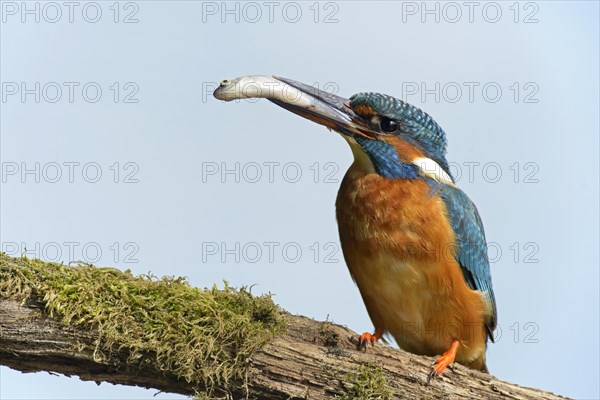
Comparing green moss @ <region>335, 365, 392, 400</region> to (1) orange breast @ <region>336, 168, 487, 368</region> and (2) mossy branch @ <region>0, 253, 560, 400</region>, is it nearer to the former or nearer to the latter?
(2) mossy branch @ <region>0, 253, 560, 400</region>

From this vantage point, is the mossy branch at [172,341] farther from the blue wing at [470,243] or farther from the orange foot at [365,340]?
the blue wing at [470,243]

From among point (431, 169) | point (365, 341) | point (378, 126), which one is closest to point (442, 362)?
point (365, 341)

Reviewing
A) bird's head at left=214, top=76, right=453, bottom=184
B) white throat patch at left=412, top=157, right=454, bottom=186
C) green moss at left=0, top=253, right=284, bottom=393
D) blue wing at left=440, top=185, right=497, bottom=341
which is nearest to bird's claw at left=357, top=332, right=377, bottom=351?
green moss at left=0, top=253, right=284, bottom=393

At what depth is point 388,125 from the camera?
4.96 metres

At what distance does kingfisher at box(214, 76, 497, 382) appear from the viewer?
4.68 m

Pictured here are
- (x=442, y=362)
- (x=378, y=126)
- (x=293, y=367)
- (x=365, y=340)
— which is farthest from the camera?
(x=378, y=126)

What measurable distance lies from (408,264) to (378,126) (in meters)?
0.90

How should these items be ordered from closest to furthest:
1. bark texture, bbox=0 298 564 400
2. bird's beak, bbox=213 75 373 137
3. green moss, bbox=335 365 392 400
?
bark texture, bbox=0 298 564 400, green moss, bbox=335 365 392 400, bird's beak, bbox=213 75 373 137

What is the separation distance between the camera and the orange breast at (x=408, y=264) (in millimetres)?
4672

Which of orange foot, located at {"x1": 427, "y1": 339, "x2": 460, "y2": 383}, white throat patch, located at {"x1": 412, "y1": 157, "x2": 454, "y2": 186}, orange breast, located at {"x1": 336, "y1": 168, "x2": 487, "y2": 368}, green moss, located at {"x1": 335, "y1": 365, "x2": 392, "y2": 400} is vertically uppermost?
white throat patch, located at {"x1": 412, "y1": 157, "x2": 454, "y2": 186}

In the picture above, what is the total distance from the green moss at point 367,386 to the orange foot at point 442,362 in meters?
0.31

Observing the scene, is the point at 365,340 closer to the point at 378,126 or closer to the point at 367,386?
the point at 367,386

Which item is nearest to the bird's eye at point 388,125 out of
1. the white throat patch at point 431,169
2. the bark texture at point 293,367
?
the white throat patch at point 431,169

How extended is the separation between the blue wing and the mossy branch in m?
1.00
